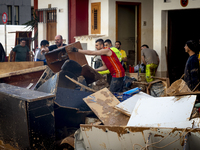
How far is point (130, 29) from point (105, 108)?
29.0 ft

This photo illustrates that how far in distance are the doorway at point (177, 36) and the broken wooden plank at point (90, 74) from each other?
4251 millimetres

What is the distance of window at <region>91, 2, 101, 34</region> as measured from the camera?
13039mm

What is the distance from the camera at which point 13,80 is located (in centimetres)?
644

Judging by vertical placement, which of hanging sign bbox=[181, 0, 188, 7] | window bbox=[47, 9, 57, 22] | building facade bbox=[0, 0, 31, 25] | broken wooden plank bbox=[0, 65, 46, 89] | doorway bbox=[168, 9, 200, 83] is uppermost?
building facade bbox=[0, 0, 31, 25]

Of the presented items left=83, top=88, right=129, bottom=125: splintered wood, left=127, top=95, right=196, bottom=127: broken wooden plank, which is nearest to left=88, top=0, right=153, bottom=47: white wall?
left=83, top=88, right=129, bottom=125: splintered wood

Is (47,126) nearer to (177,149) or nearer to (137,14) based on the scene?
(177,149)

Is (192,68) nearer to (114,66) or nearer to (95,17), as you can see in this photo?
(114,66)

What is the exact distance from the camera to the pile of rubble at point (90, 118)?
3654 millimetres

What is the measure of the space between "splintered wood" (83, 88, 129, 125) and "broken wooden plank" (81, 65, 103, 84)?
112 cm

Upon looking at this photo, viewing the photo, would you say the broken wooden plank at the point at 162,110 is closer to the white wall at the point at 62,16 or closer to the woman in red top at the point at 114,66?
the woman in red top at the point at 114,66

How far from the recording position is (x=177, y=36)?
34.7 feet

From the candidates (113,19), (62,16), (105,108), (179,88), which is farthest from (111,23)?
(105,108)

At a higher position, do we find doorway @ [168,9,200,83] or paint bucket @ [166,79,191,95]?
doorway @ [168,9,200,83]

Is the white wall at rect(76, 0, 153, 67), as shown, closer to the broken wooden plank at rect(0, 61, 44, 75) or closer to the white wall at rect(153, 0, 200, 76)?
the white wall at rect(153, 0, 200, 76)
